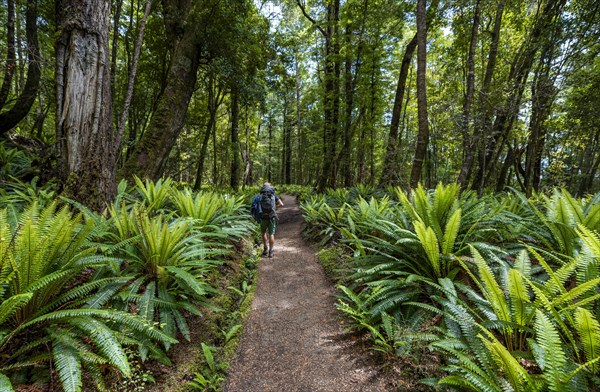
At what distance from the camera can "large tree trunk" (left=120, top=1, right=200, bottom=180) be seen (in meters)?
6.57

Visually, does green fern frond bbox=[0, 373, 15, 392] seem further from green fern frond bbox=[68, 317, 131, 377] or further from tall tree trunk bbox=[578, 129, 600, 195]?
tall tree trunk bbox=[578, 129, 600, 195]

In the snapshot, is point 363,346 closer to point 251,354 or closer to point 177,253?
point 251,354

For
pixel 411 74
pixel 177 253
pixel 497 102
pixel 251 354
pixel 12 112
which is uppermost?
pixel 411 74

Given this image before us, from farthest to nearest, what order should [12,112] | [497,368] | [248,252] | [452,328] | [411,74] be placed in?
[411,74] → [12,112] → [248,252] → [452,328] → [497,368]

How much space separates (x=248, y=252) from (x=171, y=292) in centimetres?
262

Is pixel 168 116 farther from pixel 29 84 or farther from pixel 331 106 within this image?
pixel 331 106

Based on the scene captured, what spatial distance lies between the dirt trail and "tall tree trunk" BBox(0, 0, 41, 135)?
7.12 m

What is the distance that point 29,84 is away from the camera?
5.95 metres

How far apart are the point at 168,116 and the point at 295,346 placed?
22.2 feet

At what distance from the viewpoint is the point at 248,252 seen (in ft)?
16.8

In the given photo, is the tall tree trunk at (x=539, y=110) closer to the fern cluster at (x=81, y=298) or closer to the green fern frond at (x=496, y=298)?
the green fern frond at (x=496, y=298)

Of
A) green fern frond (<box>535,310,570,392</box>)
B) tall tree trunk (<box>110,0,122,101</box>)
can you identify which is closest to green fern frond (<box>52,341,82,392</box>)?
green fern frond (<box>535,310,570,392</box>)

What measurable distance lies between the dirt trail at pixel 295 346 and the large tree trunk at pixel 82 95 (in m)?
2.74

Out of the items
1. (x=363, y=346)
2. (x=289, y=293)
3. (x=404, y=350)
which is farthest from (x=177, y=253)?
(x=404, y=350)
